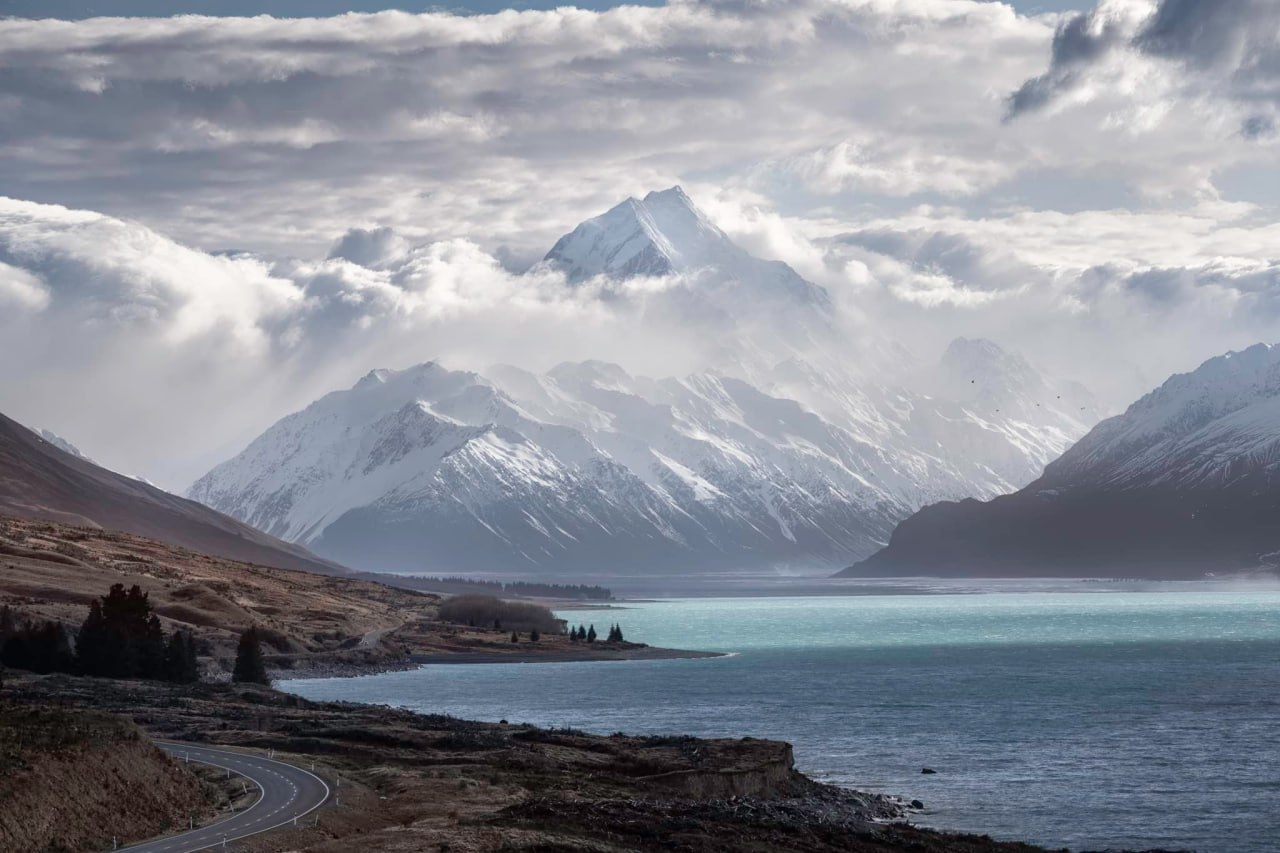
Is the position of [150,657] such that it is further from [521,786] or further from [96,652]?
[521,786]

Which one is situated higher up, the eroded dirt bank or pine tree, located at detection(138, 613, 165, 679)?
pine tree, located at detection(138, 613, 165, 679)

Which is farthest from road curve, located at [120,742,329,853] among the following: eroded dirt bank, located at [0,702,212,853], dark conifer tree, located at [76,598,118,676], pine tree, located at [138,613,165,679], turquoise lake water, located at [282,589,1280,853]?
pine tree, located at [138,613,165,679]

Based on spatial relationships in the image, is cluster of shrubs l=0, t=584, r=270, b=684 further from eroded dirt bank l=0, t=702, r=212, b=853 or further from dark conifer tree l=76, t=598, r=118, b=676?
eroded dirt bank l=0, t=702, r=212, b=853

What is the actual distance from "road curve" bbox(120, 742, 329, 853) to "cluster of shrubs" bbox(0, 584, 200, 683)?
49136mm

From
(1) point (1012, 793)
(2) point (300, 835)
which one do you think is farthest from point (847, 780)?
(2) point (300, 835)

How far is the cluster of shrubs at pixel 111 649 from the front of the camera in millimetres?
138125

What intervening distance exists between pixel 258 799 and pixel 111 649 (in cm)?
7279

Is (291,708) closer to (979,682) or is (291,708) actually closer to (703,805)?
(703,805)

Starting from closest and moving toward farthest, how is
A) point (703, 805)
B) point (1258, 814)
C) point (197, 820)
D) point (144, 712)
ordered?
point (197, 820) → point (703, 805) → point (1258, 814) → point (144, 712)

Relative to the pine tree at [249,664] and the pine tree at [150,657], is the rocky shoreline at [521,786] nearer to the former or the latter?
the pine tree at [150,657]

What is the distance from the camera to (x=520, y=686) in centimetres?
18200

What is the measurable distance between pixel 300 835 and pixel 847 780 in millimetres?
49737

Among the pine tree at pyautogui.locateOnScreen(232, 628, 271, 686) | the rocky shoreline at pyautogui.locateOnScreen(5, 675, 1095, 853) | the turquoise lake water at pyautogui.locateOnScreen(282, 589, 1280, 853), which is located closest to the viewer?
the rocky shoreline at pyautogui.locateOnScreen(5, 675, 1095, 853)

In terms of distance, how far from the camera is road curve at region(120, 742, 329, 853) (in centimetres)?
6284
